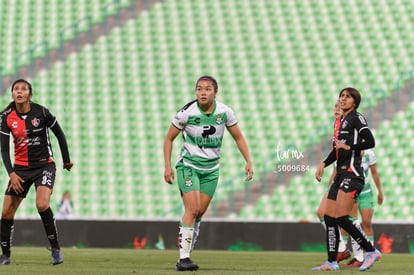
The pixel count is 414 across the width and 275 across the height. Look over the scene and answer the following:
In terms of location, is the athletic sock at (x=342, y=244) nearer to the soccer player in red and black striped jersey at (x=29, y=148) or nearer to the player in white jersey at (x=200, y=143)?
the player in white jersey at (x=200, y=143)

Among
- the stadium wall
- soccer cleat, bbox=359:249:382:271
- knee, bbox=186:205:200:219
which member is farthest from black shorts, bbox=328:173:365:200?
the stadium wall

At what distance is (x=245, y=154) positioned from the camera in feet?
31.6

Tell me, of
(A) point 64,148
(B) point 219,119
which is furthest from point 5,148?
(B) point 219,119

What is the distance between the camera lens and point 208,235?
655 inches

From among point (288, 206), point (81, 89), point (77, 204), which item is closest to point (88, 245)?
point (77, 204)

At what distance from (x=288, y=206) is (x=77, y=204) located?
15.1 feet

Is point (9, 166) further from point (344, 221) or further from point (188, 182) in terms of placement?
point (344, 221)

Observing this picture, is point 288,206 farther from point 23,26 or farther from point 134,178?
point 23,26

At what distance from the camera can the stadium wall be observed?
16.3m

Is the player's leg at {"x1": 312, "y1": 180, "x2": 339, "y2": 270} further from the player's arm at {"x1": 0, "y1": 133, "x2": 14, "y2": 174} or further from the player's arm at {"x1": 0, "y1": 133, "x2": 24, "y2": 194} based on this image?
the player's arm at {"x1": 0, "y1": 133, "x2": 14, "y2": 174}

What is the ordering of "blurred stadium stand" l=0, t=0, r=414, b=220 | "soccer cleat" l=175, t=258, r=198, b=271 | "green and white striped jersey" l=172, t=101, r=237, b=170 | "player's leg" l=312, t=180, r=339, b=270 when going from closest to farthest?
1. "soccer cleat" l=175, t=258, r=198, b=271
2. "green and white striped jersey" l=172, t=101, r=237, b=170
3. "player's leg" l=312, t=180, r=339, b=270
4. "blurred stadium stand" l=0, t=0, r=414, b=220

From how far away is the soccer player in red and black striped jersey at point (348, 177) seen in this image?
9.66 metres

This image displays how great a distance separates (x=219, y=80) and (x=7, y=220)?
13.5 metres

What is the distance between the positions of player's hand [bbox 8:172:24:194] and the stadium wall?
6984 mm
